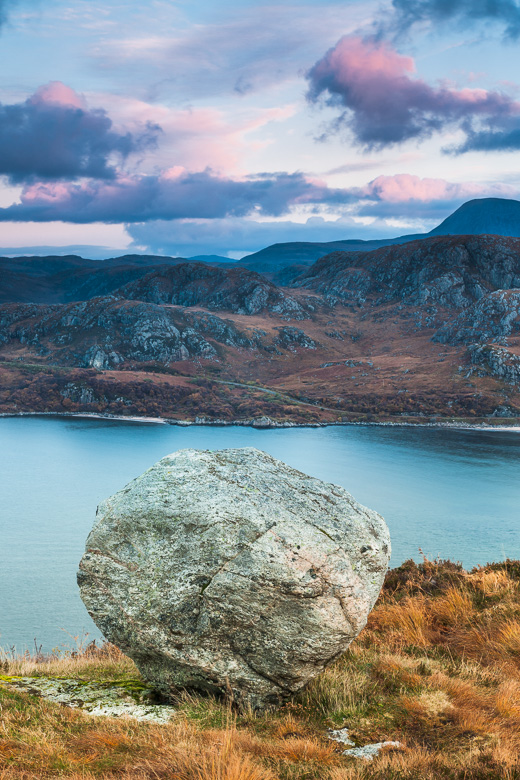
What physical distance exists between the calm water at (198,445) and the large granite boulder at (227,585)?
10.2 m

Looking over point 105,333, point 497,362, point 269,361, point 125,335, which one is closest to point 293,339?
point 269,361

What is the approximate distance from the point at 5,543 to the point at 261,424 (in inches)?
2786

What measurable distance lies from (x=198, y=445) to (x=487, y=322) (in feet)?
367

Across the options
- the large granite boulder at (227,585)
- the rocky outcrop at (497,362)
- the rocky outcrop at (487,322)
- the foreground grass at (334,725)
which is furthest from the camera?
the rocky outcrop at (487,322)

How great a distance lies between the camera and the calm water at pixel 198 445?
30.1m

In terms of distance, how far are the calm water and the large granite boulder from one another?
10.2 m

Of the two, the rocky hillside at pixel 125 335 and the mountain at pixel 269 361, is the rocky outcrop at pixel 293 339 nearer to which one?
the rocky hillside at pixel 125 335

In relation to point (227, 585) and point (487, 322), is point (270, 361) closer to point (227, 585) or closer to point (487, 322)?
point (487, 322)

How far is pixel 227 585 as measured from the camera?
6.48 metres

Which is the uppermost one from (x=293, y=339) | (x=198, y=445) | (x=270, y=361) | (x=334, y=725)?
(x=293, y=339)

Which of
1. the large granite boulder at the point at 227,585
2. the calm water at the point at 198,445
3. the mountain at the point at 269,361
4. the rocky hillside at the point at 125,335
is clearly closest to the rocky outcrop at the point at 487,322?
the mountain at the point at 269,361

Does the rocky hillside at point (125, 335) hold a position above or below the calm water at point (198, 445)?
above

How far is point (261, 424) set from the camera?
10594 cm

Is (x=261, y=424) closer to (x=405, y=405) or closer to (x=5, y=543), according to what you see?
(x=405, y=405)
